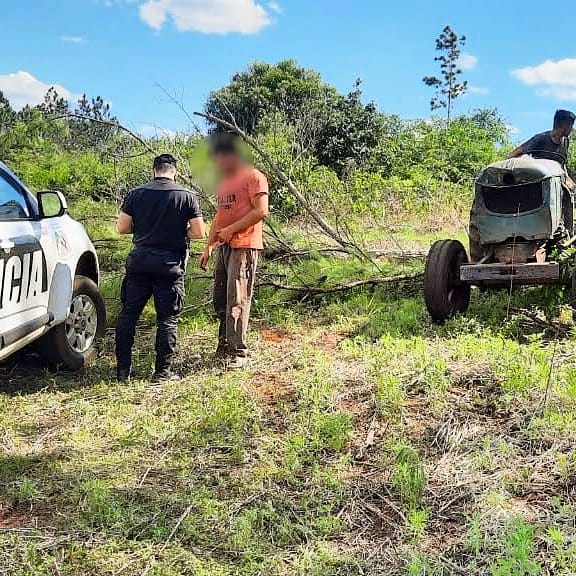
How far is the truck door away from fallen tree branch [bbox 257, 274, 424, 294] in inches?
114

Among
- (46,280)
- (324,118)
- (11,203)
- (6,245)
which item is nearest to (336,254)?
(46,280)

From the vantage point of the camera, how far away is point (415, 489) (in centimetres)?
334

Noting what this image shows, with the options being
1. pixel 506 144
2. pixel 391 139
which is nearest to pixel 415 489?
pixel 391 139

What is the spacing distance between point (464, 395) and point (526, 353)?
0.82 m

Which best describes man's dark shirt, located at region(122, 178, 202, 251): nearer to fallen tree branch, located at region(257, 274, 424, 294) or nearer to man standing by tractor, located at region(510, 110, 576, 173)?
fallen tree branch, located at region(257, 274, 424, 294)

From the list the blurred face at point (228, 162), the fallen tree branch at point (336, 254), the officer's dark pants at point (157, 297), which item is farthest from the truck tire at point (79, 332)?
the fallen tree branch at point (336, 254)

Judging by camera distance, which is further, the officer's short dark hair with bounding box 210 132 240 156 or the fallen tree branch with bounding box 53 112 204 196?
the fallen tree branch with bounding box 53 112 204 196

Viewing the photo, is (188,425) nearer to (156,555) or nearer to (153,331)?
(156,555)

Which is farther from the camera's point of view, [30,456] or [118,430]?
[118,430]

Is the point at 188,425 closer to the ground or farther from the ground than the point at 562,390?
closer to the ground

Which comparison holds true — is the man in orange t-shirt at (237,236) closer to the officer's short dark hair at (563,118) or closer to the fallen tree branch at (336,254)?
the fallen tree branch at (336,254)

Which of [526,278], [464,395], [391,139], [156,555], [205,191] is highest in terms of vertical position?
[391,139]

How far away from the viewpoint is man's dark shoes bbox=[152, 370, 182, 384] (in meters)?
5.24

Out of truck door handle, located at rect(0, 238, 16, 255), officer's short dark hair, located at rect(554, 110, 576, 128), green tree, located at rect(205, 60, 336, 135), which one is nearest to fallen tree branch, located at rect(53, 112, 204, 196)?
truck door handle, located at rect(0, 238, 16, 255)
